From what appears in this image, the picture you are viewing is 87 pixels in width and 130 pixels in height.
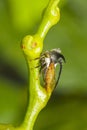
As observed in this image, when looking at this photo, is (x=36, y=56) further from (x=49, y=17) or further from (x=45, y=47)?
(x=45, y=47)

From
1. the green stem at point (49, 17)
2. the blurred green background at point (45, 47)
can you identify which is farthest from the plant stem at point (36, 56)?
the blurred green background at point (45, 47)

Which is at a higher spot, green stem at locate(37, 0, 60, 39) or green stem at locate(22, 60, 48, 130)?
green stem at locate(37, 0, 60, 39)

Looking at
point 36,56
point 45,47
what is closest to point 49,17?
point 36,56

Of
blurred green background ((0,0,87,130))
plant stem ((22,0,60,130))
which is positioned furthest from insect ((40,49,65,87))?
blurred green background ((0,0,87,130))

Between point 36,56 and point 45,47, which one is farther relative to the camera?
point 45,47

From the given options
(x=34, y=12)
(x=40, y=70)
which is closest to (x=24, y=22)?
(x=34, y=12)

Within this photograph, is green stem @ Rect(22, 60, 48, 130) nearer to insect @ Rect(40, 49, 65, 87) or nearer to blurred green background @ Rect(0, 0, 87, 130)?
insect @ Rect(40, 49, 65, 87)

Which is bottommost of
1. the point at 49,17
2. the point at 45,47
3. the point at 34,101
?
the point at 45,47

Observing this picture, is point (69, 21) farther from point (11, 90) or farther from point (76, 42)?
point (11, 90)

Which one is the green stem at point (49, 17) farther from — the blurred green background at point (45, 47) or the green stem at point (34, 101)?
the blurred green background at point (45, 47)
